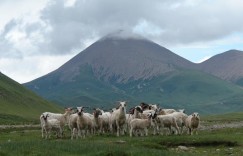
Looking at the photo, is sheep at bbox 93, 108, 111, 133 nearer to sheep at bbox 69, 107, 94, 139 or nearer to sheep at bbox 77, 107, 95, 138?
sheep at bbox 69, 107, 94, 139

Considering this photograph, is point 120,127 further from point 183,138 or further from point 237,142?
point 237,142

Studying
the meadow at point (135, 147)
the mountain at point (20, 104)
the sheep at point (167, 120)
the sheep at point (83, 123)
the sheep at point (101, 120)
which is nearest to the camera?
the meadow at point (135, 147)

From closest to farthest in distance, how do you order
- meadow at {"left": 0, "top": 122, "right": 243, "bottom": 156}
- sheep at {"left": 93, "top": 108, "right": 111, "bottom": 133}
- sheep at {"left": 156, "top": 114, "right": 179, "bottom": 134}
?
1. meadow at {"left": 0, "top": 122, "right": 243, "bottom": 156}
2. sheep at {"left": 156, "top": 114, "right": 179, "bottom": 134}
3. sheep at {"left": 93, "top": 108, "right": 111, "bottom": 133}

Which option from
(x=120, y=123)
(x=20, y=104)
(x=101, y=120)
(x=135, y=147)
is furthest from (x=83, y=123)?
(x=20, y=104)

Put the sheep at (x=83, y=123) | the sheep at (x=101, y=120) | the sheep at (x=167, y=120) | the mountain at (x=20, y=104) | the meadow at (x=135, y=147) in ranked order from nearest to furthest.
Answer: the meadow at (x=135, y=147) → the sheep at (x=83, y=123) → the sheep at (x=167, y=120) → the sheep at (x=101, y=120) → the mountain at (x=20, y=104)

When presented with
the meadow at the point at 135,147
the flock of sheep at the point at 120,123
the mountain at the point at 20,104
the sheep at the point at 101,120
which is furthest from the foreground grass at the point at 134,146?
the mountain at the point at 20,104

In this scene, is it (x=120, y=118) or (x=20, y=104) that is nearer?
(x=120, y=118)

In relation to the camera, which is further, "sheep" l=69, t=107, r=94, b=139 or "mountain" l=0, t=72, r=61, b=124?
"mountain" l=0, t=72, r=61, b=124

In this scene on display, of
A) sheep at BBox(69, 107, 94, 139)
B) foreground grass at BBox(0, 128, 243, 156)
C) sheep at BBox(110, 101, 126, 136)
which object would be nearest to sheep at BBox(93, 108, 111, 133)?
sheep at BBox(69, 107, 94, 139)

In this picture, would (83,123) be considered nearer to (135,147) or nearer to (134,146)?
(134,146)

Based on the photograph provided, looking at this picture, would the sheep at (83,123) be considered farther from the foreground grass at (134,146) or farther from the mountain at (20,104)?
the mountain at (20,104)

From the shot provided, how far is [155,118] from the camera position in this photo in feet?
128

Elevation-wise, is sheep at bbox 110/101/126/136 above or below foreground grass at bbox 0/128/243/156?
above

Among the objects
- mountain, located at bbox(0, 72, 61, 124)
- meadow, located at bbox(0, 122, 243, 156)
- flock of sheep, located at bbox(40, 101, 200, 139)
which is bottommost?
meadow, located at bbox(0, 122, 243, 156)
